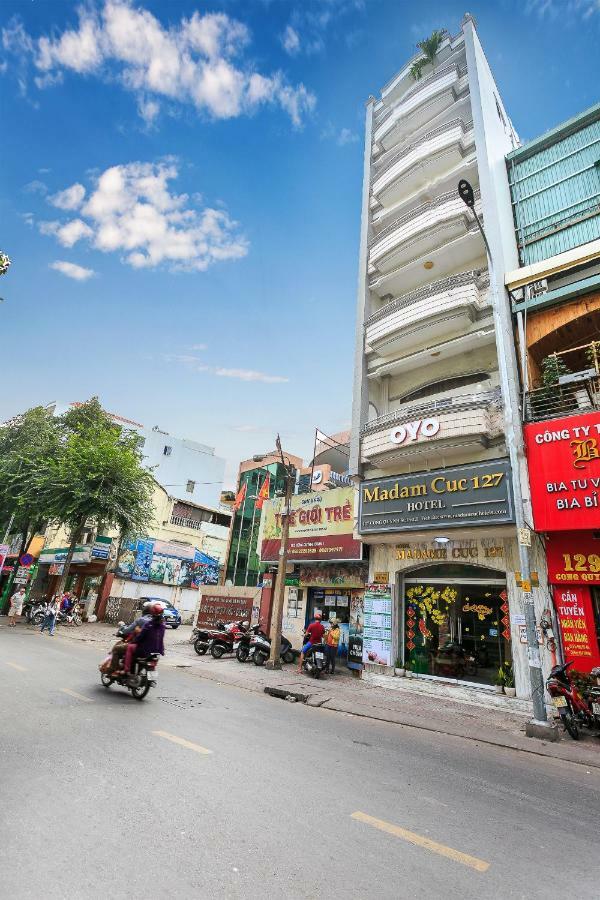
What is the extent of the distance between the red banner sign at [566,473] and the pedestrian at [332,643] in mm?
7204

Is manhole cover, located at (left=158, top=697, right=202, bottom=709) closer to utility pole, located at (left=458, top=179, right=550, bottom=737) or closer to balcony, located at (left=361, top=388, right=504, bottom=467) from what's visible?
utility pole, located at (left=458, top=179, right=550, bottom=737)

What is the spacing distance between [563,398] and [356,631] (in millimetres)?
9857

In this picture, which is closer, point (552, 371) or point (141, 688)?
point (141, 688)

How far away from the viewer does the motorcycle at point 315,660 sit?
13109mm

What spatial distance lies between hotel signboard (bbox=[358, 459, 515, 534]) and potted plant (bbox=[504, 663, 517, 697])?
3.81 meters

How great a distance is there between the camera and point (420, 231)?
17.3m

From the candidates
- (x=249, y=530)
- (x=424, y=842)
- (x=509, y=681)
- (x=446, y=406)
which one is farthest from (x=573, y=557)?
(x=249, y=530)

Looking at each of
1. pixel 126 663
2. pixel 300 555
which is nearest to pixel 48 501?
pixel 300 555

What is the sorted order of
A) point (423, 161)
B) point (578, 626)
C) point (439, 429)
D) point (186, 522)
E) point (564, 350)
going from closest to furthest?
1. point (578, 626)
2. point (439, 429)
3. point (564, 350)
4. point (423, 161)
5. point (186, 522)

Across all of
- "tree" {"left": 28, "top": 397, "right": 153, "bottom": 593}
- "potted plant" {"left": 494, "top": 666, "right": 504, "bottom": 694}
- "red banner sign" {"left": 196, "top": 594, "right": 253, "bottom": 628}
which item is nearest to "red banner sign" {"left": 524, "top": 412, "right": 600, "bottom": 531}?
"potted plant" {"left": 494, "top": 666, "right": 504, "bottom": 694}

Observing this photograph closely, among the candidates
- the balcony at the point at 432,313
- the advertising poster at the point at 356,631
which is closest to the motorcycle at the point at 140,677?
the advertising poster at the point at 356,631

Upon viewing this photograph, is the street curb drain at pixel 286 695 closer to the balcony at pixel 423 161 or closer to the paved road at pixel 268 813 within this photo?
the paved road at pixel 268 813

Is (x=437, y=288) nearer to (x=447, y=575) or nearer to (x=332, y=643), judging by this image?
(x=447, y=575)

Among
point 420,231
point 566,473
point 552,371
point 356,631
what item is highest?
point 420,231
